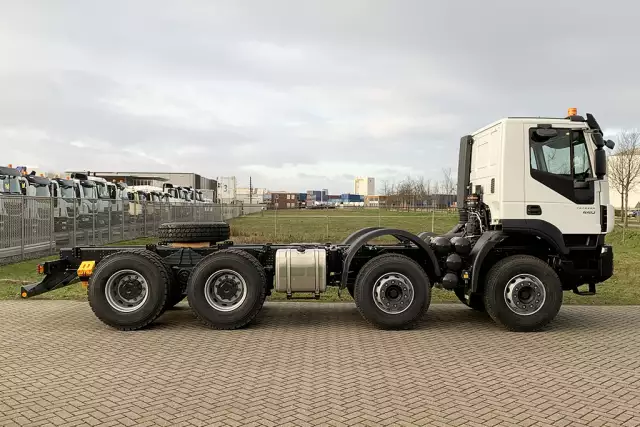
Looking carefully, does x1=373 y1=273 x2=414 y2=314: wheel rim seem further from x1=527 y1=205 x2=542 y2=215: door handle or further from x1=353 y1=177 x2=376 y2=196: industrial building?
x1=353 y1=177 x2=376 y2=196: industrial building

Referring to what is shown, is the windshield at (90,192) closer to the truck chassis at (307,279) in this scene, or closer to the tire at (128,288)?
the truck chassis at (307,279)

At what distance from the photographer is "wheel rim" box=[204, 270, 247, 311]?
802 cm

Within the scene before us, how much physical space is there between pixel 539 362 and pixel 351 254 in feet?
9.50

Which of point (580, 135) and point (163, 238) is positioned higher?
point (580, 135)

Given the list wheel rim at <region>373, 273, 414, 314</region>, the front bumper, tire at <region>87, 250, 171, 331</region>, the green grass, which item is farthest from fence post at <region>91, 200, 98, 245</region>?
the front bumper

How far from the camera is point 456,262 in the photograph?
27.2ft

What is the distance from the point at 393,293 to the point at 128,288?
12.4 ft

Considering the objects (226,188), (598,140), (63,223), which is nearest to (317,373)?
(598,140)

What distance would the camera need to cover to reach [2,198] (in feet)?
50.2

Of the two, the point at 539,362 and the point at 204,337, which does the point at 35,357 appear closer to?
the point at 204,337

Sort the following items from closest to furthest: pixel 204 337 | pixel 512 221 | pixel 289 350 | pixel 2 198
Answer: pixel 289 350 → pixel 204 337 → pixel 512 221 → pixel 2 198

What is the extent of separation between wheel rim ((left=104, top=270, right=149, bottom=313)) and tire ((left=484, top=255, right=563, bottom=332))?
192 inches

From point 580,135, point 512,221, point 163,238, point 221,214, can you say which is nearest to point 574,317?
point 512,221

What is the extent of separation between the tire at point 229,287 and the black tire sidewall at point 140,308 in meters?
0.44
